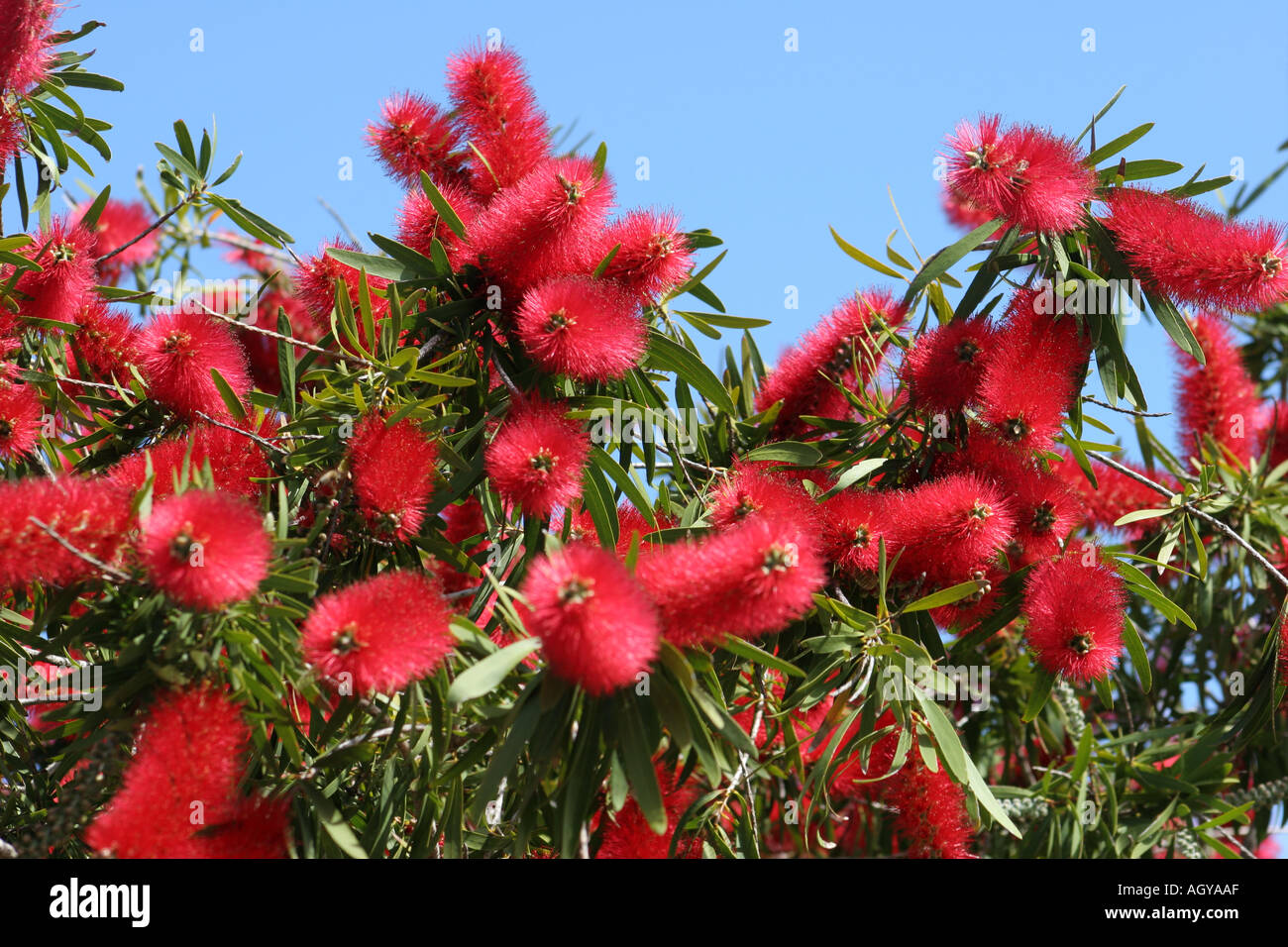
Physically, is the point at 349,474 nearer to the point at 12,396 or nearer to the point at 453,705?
the point at 453,705

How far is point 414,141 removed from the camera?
302cm

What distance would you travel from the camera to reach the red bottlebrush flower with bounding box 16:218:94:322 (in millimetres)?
2898

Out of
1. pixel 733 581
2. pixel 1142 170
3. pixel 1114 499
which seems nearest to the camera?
pixel 733 581

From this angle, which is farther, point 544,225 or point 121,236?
point 121,236

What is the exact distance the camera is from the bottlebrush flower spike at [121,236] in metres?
4.16

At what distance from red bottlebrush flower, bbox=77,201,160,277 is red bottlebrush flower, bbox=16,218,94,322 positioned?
1149mm

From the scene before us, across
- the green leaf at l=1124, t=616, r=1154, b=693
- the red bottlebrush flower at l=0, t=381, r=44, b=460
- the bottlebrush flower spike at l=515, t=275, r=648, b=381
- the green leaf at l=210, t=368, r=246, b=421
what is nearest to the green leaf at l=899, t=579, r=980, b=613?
the green leaf at l=1124, t=616, r=1154, b=693

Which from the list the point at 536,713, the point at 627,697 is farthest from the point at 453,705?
the point at 627,697

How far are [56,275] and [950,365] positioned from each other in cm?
215

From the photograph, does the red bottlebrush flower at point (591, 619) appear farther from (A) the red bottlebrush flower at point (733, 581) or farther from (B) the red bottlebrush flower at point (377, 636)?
(B) the red bottlebrush flower at point (377, 636)

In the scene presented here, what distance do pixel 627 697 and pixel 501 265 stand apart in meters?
1.04

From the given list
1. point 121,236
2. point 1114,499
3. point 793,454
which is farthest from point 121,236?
point 1114,499

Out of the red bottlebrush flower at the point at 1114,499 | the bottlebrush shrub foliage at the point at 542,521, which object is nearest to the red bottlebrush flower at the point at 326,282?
the bottlebrush shrub foliage at the point at 542,521

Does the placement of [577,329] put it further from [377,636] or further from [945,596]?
[945,596]
